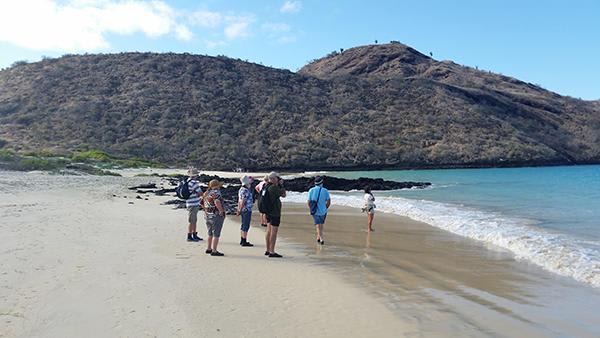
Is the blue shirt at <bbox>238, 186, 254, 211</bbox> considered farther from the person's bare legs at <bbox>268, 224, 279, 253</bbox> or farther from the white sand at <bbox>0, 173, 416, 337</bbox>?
the person's bare legs at <bbox>268, 224, 279, 253</bbox>

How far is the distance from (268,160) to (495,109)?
157 ft

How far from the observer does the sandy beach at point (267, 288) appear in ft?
19.1

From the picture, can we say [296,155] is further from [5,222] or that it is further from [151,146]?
[5,222]

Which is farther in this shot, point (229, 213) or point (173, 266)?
point (229, 213)

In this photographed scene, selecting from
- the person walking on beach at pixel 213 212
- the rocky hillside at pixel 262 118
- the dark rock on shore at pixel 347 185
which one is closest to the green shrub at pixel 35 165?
the dark rock on shore at pixel 347 185

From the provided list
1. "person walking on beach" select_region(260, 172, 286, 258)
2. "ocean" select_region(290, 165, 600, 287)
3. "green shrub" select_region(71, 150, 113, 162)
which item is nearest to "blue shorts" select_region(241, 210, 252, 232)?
"person walking on beach" select_region(260, 172, 286, 258)

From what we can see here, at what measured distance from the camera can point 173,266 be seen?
28.5ft

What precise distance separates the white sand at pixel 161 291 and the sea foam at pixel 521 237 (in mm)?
4275

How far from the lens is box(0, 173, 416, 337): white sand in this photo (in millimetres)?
5703

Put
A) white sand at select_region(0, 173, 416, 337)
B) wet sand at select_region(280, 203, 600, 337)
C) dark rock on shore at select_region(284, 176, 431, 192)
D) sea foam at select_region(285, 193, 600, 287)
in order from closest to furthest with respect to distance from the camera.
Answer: white sand at select_region(0, 173, 416, 337)
wet sand at select_region(280, 203, 600, 337)
sea foam at select_region(285, 193, 600, 287)
dark rock on shore at select_region(284, 176, 431, 192)

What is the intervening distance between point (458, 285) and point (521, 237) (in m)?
5.35

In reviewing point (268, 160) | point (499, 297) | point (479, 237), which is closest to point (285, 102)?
point (268, 160)

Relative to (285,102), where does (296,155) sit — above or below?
below

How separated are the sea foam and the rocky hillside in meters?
42.9
